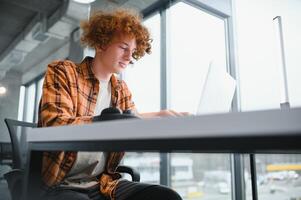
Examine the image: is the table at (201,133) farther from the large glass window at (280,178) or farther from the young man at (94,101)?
the large glass window at (280,178)

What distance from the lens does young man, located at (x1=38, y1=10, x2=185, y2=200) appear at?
0.85 metres

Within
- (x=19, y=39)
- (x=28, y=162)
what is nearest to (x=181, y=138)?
(x=28, y=162)

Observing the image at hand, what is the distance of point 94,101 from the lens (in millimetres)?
1083

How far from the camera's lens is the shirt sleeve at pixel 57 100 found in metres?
0.70

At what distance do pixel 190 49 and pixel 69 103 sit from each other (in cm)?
243

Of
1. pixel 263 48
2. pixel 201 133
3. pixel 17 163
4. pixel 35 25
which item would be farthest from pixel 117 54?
pixel 35 25

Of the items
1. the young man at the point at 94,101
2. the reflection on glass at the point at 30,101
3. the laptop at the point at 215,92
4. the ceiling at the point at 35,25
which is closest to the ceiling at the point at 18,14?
the ceiling at the point at 35,25

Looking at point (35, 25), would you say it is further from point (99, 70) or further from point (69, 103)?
point (69, 103)

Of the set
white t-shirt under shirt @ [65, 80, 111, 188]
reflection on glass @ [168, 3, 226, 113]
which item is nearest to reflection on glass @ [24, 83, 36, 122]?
reflection on glass @ [168, 3, 226, 113]

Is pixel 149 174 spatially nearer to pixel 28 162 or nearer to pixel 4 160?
pixel 4 160

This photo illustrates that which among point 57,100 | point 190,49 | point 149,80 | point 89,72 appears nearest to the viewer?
point 57,100

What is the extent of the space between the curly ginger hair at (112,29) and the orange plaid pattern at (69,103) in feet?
0.42

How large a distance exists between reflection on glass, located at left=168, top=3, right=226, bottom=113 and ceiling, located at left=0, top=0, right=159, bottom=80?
1.88 feet

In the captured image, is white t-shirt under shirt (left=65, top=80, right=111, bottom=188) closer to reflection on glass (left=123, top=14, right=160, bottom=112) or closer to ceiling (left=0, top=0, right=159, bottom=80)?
reflection on glass (left=123, top=14, right=160, bottom=112)
